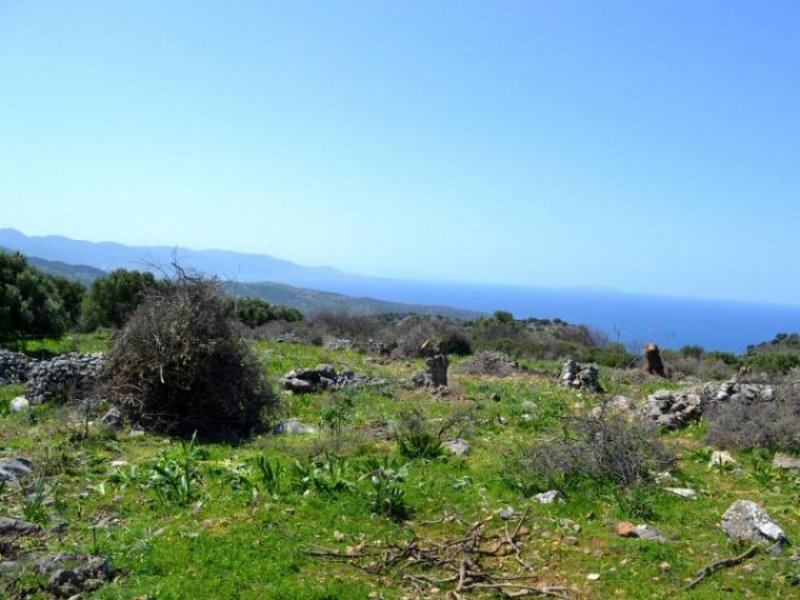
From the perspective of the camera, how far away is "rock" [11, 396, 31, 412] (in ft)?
35.0

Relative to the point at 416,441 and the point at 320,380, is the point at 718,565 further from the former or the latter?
the point at 320,380

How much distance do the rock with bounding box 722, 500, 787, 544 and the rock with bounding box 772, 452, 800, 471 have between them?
281 centimetres

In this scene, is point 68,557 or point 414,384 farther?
point 414,384

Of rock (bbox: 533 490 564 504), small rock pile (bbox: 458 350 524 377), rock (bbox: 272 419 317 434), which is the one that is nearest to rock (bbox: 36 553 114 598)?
rock (bbox: 533 490 564 504)

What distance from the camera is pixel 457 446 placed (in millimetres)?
9625

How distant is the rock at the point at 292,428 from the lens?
1056 centimetres

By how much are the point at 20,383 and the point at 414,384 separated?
798 cm

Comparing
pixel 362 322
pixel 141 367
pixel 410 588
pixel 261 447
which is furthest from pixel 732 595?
pixel 362 322

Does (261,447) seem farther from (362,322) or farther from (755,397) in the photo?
(362,322)

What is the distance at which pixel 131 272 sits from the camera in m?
30.0

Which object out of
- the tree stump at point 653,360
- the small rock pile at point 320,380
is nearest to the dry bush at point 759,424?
the small rock pile at point 320,380

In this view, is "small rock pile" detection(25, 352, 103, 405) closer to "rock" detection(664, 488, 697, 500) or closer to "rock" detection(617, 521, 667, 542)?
"rock" detection(617, 521, 667, 542)

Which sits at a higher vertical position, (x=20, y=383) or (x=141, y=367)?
(x=141, y=367)

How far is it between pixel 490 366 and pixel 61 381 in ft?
38.1
